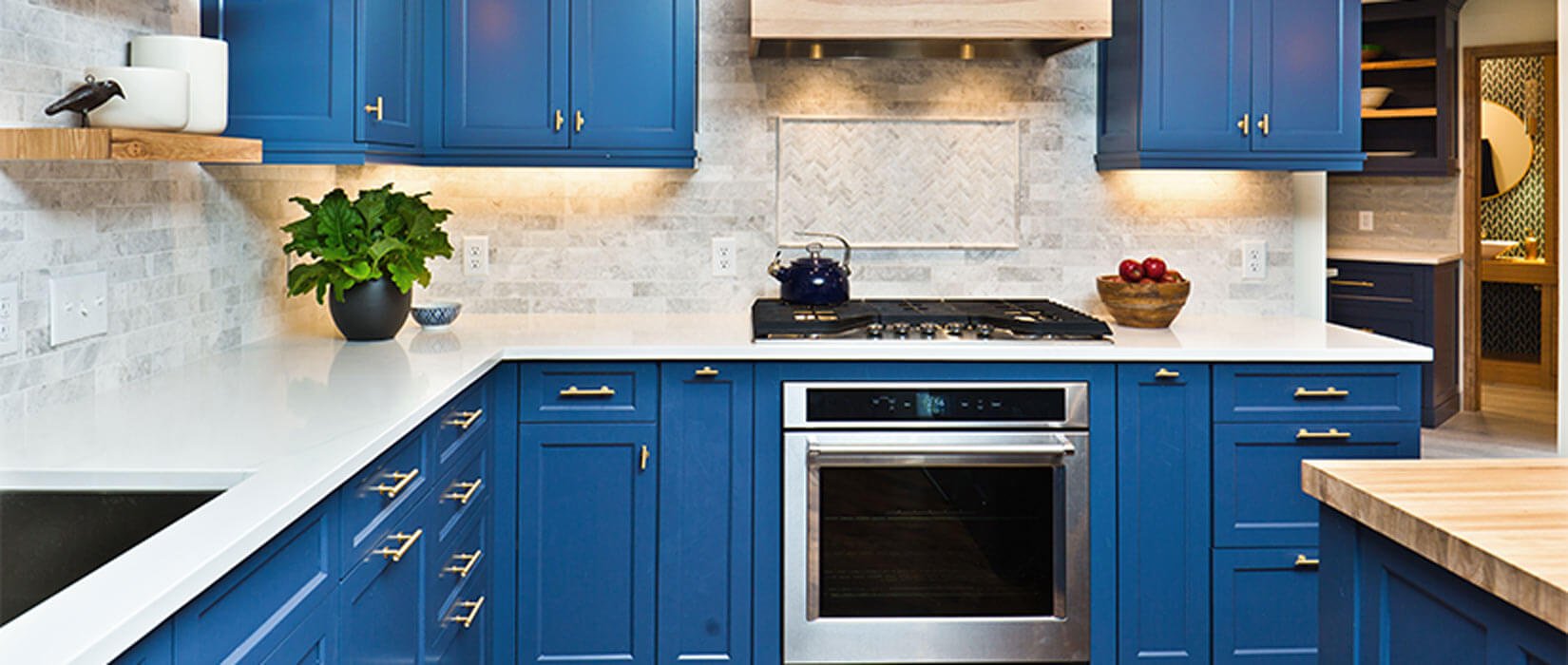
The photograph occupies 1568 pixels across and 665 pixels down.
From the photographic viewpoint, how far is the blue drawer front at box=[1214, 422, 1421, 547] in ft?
10.3

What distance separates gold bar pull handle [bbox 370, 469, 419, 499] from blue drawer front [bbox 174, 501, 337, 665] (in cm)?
24

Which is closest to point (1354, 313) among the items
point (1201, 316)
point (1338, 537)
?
point (1201, 316)

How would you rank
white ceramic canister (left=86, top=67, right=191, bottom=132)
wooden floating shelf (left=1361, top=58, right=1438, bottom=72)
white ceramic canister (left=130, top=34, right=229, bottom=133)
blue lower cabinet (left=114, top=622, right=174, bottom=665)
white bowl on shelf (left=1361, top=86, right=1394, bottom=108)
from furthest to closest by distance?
1. white bowl on shelf (left=1361, top=86, right=1394, bottom=108)
2. wooden floating shelf (left=1361, top=58, right=1438, bottom=72)
3. white ceramic canister (left=130, top=34, right=229, bottom=133)
4. white ceramic canister (left=86, top=67, right=191, bottom=132)
5. blue lower cabinet (left=114, top=622, right=174, bottom=665)

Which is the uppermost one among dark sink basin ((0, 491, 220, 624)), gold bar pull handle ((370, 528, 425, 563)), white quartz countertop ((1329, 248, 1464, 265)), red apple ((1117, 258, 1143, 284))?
white quartz countertop ((1329, 248, 1464, 265))

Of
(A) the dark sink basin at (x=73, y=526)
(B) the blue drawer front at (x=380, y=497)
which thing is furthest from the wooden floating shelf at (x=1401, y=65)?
(A) the dark sink basin at (x=73, y=526)

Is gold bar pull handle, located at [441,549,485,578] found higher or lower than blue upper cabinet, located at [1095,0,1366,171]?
lower

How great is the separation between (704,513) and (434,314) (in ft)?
2.90

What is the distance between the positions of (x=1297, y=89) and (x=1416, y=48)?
448 centimetres

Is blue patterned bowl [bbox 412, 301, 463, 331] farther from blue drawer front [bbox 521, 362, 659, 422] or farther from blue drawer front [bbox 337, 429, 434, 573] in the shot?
blue drawer front [bbox 337, 429, 434, 573]

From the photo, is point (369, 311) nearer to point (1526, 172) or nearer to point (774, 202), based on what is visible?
point (774, 202)

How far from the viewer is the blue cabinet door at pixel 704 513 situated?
123 inches

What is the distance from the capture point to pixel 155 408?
2.16 metres

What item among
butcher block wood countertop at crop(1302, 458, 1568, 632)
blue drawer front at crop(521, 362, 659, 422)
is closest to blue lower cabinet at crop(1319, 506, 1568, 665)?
butcher block wood countertop at crop(1302, 458, 1568, 632)

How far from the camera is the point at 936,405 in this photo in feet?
10.2
